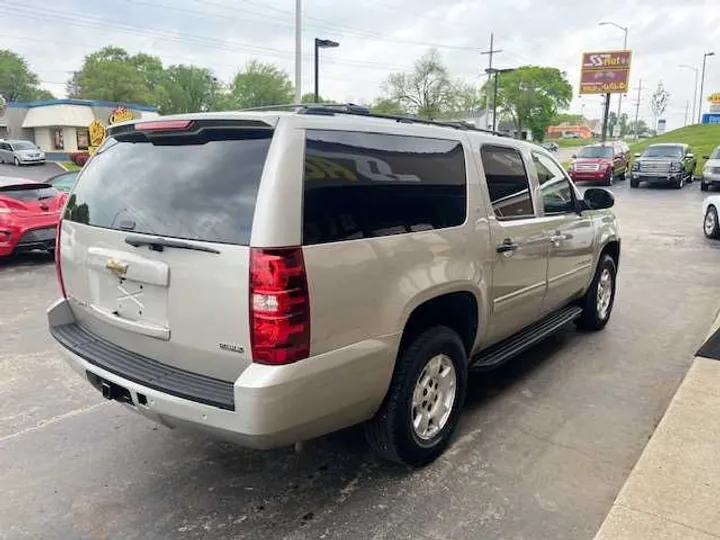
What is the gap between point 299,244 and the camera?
2.52 metres

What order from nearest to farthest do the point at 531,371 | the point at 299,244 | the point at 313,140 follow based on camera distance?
the point at 299,244, the point at 313,140, the point at 531,371

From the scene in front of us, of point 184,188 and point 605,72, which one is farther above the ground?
point 605,72

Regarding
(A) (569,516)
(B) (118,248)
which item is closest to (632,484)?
(A) (569,516)

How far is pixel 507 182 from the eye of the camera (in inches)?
163

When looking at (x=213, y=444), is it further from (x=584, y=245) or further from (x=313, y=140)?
(x=584, y=245)

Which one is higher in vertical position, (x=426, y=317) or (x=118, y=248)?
(x=118, y=248)

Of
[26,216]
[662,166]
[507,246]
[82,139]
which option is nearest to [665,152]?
[662,166]

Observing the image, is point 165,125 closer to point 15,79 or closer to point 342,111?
point 342,111

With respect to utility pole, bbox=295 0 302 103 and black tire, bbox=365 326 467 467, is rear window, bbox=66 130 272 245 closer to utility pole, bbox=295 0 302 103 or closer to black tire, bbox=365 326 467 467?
black tire, bbox=365 326 467 467

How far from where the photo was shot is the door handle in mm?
3854

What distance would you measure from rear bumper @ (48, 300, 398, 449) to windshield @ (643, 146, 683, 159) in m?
26.4

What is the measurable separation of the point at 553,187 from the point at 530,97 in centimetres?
9116

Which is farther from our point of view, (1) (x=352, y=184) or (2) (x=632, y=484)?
(2) (x=632, y=484)

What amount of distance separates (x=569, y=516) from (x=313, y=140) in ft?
7.39
